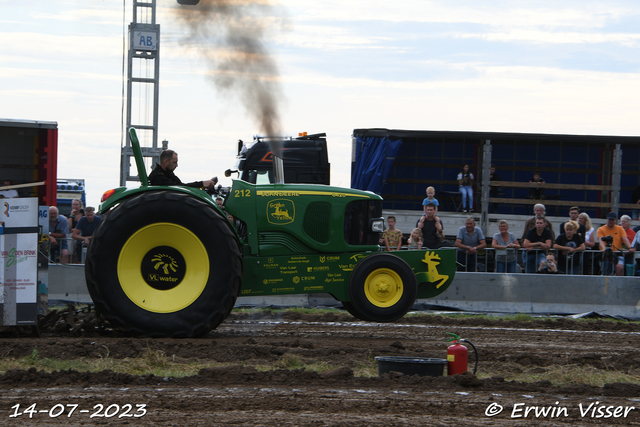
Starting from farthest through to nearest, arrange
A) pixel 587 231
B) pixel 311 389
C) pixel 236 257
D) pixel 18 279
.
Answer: pixel 587 231 → pixel 236 257 → pixel 18 279 → pixel 311 389

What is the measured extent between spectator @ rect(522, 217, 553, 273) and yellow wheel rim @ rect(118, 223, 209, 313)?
6672 mm

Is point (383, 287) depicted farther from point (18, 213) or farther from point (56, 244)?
point (56, 244)

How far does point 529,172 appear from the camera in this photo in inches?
774

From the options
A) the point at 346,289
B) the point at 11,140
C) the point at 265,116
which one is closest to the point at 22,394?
the point at 346,289

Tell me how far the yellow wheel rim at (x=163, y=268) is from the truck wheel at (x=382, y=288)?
1.70 metres

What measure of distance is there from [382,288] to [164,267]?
2.39 m

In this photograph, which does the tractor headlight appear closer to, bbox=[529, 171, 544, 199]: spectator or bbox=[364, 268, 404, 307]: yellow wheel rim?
bbox=[364, 268, 404, 307]: yellow wheel rim

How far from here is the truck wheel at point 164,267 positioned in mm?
7852

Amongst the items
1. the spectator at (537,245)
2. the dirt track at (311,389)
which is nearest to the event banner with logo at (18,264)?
the dirt track at (311,389)

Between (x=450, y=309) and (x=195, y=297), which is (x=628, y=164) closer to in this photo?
(x=450, y=309)

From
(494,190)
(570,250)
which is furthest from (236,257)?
(494,190)

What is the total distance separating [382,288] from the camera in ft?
28.0

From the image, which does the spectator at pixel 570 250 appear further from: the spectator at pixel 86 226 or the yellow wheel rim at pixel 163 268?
the spectator at pixel 86 226

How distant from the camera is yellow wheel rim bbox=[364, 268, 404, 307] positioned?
8.53 meters
